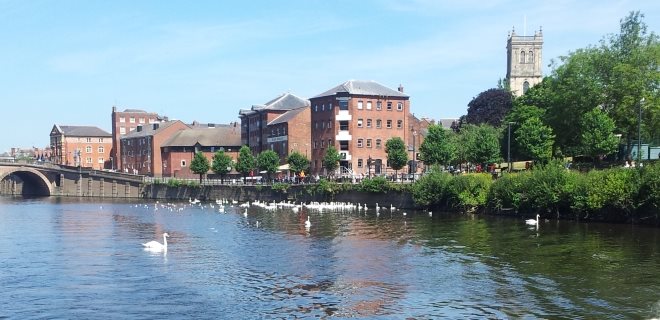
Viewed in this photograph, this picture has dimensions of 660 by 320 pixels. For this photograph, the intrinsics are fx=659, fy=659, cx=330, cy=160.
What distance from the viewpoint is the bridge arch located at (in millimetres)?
134837

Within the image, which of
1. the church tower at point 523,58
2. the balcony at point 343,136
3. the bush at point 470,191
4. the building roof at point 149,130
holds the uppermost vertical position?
the church tower at point 523,58

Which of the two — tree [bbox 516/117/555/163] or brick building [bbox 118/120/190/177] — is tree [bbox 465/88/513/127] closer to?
tree [bbox 516/117/555/163]

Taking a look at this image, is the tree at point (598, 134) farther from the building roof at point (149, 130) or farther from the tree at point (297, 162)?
the building roof at point (149, 130)

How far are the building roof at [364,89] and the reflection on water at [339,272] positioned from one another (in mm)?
49960

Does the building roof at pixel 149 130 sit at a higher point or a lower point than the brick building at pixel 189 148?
higher

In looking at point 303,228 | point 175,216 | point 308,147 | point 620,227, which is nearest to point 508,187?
point 620,227

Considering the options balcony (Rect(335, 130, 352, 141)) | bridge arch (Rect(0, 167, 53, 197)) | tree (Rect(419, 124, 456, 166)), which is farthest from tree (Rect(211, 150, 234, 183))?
tree (Rect(419, 124, 456, 166))

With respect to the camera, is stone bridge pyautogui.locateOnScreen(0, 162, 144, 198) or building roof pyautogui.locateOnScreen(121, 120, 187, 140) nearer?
stone bridge pyautogui.locateOnScreen(0, 162, 144, 198)

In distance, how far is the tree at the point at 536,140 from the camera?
2916 inches

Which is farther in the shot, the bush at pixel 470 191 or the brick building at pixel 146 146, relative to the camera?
the brick building at pixel 146 146

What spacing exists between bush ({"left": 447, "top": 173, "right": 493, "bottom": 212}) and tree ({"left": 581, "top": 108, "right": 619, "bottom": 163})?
34.7 ft

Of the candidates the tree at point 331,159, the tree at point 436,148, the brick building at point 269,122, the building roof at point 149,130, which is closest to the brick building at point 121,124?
the building roof at point 149,130

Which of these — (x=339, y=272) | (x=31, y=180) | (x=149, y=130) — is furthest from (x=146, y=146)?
(x=339, y=272)

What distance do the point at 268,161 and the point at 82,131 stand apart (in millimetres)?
97618
